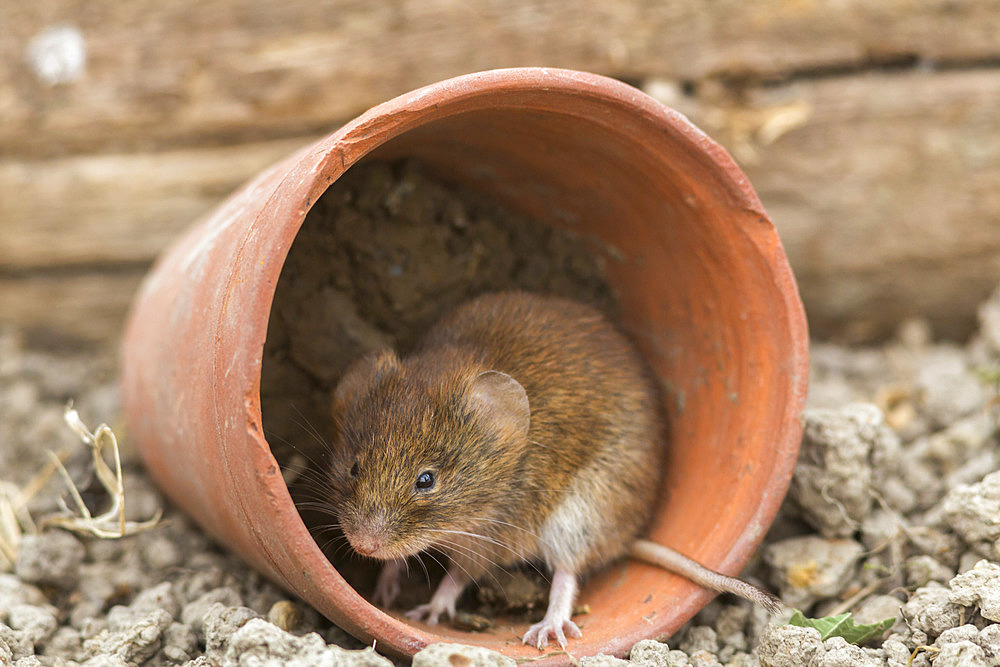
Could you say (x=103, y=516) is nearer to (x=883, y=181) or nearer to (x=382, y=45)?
(x=382, y=45)

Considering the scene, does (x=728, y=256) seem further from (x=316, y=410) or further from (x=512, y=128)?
(x=316, y=410)

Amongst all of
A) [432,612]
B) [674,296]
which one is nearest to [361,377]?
[432,612]

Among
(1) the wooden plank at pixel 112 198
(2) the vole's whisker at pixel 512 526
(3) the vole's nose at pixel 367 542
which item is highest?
(1) the wooden plank at pixel 112 198

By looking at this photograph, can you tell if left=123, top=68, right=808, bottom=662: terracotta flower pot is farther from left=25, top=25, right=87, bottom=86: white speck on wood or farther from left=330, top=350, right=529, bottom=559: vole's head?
left=25, top=25, right=87, bottom=86: white speck on wood

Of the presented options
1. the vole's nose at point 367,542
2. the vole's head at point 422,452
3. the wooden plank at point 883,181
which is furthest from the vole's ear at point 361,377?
the wooden plank at point 883,181

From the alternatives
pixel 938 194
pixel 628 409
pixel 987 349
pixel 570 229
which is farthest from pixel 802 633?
pixel 938 194

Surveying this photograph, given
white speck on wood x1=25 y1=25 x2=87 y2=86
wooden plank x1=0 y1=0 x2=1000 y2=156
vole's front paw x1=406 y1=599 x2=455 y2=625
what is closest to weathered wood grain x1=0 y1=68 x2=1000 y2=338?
wooden plank x1=0 y1=0 x2=1000 y2=156

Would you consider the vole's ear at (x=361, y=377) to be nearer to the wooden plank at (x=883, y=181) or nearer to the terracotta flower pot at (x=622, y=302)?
the terracotta flower pot at (x=622, y=302)
